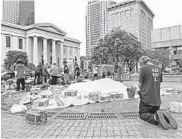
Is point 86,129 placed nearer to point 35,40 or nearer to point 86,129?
point 86,129

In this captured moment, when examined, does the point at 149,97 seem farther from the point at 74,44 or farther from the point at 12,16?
the point at 74,44

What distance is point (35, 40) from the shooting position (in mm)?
61625

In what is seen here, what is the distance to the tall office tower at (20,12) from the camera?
58.8 meters

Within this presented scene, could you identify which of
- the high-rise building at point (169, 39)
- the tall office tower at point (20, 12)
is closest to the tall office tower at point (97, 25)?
the high-rise building at point (169, 39)

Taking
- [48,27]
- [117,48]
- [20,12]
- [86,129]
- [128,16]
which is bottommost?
[86,129]

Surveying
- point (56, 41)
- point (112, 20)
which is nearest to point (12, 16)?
point (56, 41)

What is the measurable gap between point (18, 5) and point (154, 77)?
67.1 meters

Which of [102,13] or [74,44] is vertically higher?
[102,13]

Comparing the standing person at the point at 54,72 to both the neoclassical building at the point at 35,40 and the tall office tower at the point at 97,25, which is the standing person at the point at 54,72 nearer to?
the neoclassical building at the point at 35,40

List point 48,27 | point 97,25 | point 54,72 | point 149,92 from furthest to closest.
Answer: point 97,25
point 48,27
point 54,72
point 149,92

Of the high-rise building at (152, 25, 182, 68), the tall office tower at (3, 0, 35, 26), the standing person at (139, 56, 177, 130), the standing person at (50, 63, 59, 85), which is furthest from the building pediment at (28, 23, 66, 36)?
the standing person at (139, 56, 177, 130)

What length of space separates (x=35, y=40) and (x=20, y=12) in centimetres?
1435

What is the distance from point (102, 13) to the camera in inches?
3917

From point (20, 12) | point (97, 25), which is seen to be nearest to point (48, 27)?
point (20, 12)
